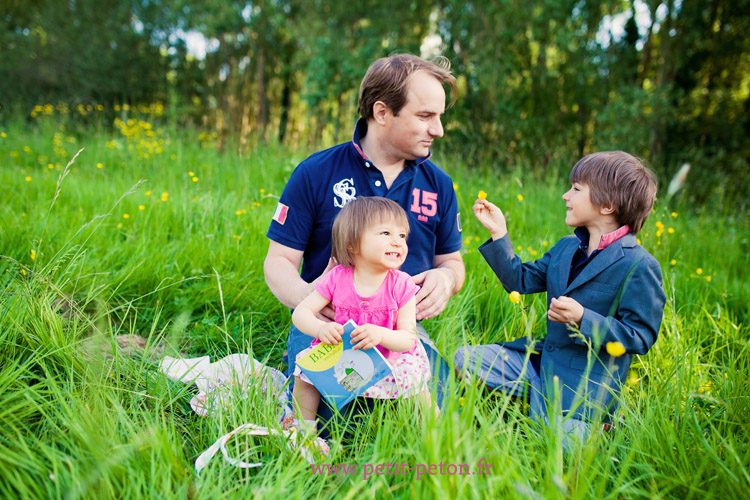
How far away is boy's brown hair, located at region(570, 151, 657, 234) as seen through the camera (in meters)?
2.07

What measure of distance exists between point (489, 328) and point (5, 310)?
7.23ft

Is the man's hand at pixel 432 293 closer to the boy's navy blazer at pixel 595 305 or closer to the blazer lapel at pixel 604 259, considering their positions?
the boy's navy blazer at pixel 595 305

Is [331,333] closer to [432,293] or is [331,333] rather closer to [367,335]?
[367,335]

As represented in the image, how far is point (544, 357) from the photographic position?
224 cm

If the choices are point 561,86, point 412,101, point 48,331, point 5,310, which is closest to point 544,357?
point 412,101

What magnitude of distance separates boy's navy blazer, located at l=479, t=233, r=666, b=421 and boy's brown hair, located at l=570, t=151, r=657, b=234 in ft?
0.36

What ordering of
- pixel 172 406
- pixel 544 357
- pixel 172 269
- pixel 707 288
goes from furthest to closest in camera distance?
pixel 707 288 → pixel 172 269 → pixel 544 357 → pixel 172 406

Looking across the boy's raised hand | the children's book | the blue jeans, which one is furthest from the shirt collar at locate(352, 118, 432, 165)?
the children's book

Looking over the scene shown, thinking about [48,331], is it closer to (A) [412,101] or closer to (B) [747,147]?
(A) [412,101]

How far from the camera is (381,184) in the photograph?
2375 mm

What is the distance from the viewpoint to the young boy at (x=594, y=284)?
1.98 meters

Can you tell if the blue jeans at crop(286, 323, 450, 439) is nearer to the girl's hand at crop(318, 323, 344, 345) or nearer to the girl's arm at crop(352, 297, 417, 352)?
the girl's arm at crop(352, 297, 417, 352)

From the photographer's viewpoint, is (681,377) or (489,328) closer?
(681,377)

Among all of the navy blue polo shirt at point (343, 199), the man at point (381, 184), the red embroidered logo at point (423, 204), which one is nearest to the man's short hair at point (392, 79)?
the man at point (381, 184)
